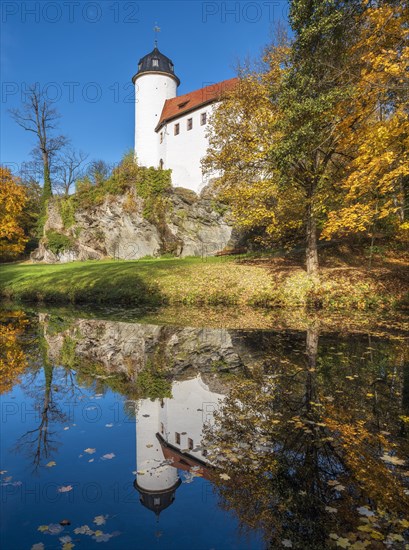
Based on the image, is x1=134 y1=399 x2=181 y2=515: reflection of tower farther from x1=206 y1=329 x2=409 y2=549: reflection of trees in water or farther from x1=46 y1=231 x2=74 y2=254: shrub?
x1=46 y1=231 x2=74 y2=254: shrub

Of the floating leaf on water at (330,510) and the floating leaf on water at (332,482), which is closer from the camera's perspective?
the floating leaf on water at (330,510)

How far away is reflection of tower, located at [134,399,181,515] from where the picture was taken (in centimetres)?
357

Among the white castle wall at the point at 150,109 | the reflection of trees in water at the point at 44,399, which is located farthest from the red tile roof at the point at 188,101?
the reflection of trees in water at the point at 44,399

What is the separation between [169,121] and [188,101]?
2.68 m

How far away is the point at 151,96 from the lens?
1565 inches

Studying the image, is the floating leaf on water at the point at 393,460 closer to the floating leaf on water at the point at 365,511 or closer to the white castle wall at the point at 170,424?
the floating leaf on water at the point at 365,511

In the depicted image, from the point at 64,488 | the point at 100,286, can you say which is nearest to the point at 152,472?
the point at 64,488

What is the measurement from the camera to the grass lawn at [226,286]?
16.0 m

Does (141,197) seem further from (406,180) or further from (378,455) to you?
(378,455)

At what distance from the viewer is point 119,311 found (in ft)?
56.1

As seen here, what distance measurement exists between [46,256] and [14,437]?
38.2 meters

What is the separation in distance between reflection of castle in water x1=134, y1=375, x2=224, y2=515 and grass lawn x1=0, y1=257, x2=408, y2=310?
1085 cm

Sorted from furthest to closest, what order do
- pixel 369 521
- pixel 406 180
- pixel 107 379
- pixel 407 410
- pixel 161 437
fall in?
1. pixel 406 180
2. pixel 107 379
3. pixel 407 410
4. pixel 161 437
5. pixel 369 521

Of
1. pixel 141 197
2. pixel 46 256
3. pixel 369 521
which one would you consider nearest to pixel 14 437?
pixel 369 521
